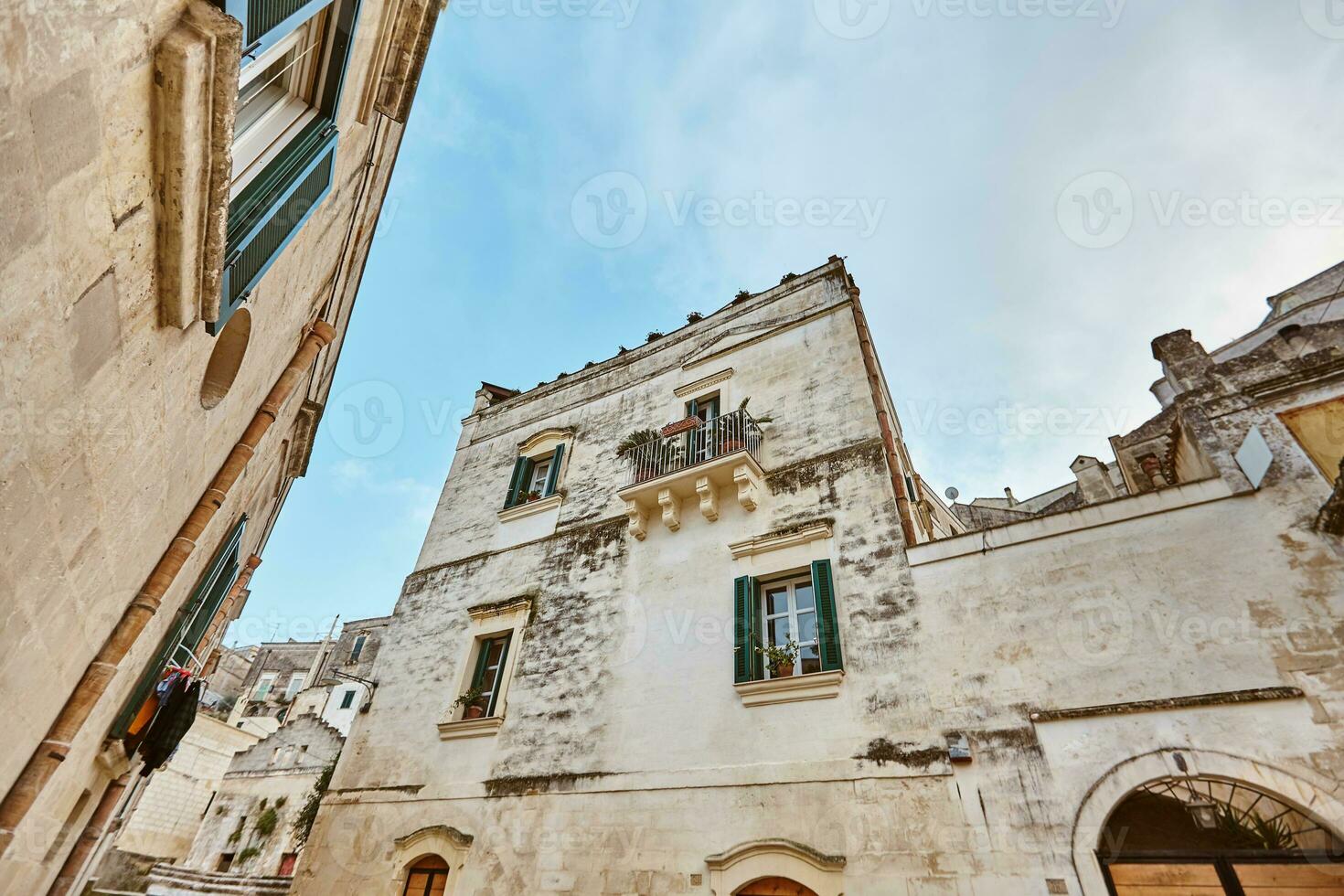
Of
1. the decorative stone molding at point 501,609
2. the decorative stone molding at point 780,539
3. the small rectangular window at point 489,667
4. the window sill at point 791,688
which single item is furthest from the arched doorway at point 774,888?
the decorative stone molding at point 501,609

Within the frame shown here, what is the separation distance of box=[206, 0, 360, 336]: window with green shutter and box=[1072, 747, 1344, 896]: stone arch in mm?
8165

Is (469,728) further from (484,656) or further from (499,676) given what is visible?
(484,656)

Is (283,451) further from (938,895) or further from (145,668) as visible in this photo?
(938,895)

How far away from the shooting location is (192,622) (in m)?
7.75

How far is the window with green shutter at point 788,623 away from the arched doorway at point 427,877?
16.9 ft

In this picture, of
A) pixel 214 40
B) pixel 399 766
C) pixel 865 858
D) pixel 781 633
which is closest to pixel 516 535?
pixel 399 766

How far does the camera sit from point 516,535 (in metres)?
12.1

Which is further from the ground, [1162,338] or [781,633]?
[1162,338]

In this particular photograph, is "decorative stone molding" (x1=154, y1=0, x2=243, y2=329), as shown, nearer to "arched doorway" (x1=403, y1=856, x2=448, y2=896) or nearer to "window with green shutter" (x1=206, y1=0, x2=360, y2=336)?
"window with green shutter" (x1=206, y1=0, x2=360, y2=336)

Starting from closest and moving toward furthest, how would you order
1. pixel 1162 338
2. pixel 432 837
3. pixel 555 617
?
pixel 1162 338
pixel 432 837
pixel 555 617

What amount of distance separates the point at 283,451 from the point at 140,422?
789 cm

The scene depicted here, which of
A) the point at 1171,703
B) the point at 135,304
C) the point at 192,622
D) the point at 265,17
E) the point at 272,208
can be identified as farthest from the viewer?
the point at 192,622

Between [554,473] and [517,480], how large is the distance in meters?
0.96

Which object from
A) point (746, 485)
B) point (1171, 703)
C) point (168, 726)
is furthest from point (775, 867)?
point (168, 726)
